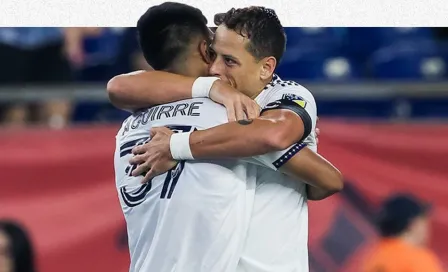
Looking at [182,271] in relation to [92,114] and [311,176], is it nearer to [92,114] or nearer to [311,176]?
[311,176]

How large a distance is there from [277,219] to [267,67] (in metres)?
0.41

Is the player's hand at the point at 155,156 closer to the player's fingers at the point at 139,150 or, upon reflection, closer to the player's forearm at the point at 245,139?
the player's fingers at the point at 139,150

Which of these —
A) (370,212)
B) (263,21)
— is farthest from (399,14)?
(263,21)

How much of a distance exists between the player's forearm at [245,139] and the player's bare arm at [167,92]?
0.14 feet

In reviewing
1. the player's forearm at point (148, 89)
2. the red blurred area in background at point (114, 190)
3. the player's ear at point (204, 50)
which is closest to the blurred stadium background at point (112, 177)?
the red blurred area in background at point (114, 190)

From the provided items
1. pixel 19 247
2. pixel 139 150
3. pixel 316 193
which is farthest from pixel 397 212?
pixel 139 150

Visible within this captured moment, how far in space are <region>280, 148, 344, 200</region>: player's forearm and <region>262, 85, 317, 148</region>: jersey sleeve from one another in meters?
0.05

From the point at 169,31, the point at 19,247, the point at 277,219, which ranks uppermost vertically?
the point at 169,31

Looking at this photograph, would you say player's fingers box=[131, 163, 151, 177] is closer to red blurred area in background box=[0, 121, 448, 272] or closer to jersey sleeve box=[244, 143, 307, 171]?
jersey sleeve box=[244, 143, 307, 171]

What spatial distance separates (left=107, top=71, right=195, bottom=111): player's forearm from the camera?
2684mm

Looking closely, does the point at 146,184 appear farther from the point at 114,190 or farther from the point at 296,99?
the point at 114,190

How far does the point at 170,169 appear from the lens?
2.64m

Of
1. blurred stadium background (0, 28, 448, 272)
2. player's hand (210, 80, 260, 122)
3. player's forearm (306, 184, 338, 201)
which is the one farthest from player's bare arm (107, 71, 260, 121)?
blurred stadium background (0, 28, 448, 272)

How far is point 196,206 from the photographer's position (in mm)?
2580
